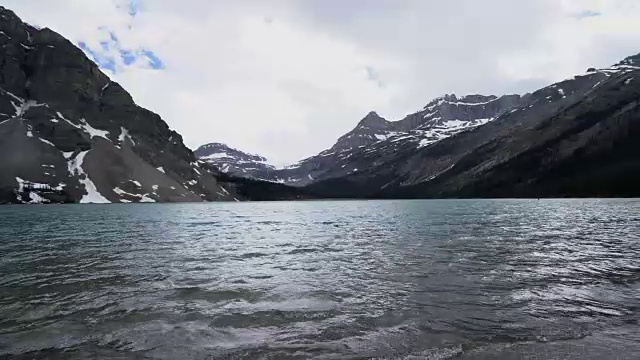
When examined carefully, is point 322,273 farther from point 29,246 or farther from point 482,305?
point 29,246

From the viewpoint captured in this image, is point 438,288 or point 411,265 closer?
point 438,288

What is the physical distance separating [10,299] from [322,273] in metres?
14.8

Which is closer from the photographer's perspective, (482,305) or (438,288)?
(482,305)

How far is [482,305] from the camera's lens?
17531mm

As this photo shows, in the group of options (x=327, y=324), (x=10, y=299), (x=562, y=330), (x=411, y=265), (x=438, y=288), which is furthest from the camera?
(x=411, y=265)

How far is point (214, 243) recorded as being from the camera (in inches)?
1703

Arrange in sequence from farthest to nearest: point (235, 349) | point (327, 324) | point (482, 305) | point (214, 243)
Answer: point (214, 243) < point (482, 305) < point (327, 324) < point (235, 349)

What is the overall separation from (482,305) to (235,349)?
10.0 metres

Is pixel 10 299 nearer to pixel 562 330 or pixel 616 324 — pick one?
pixel 562 330

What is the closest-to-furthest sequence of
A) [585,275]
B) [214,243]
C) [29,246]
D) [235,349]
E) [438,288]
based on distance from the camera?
[235,349], [438,288], [585,275], [29,246], [214,243]

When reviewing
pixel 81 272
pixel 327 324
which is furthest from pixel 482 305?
pixel 81 272

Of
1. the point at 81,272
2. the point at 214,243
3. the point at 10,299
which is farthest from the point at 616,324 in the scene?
the point at 214,243

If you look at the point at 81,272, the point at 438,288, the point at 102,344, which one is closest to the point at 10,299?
the point at 81,272

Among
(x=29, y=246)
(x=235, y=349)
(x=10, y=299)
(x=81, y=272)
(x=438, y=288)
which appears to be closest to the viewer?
(x=235, y=349)
